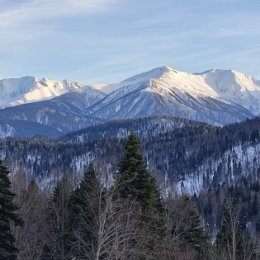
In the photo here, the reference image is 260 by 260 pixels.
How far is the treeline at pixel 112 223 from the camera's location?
2419 centimetres

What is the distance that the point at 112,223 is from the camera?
75.6ft

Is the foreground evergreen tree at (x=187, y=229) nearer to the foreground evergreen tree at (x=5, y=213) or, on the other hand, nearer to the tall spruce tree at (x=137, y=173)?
the tall spruce tree at (x=137, y=173)

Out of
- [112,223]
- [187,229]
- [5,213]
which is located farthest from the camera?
[187,229]

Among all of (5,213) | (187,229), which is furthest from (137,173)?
(187,229)

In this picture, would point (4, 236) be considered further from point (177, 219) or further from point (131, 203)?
point (177, 219)

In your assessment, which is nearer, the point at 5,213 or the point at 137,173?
the point at 5,213

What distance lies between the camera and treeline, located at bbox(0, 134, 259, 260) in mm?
24188

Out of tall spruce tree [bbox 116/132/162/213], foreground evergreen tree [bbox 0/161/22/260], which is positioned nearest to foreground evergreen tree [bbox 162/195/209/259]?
tall spruce tree [bbox 116/132/162/213]

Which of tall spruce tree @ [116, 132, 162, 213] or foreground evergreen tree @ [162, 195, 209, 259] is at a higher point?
tall spruce tree @ [116, 132, 162, 213]

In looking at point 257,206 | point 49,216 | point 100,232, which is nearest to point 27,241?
point 49,216

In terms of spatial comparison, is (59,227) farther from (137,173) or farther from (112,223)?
(112,223)

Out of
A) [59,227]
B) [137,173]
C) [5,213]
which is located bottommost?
[59,227]

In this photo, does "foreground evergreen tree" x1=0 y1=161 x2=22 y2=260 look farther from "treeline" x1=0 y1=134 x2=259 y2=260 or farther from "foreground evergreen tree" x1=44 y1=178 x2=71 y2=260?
"foreground evergreen tree" x1=44 y1=178 x2=71 y2=260

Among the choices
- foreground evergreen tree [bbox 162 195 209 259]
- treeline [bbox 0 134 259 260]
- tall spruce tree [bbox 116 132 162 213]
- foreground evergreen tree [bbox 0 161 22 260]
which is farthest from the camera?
foreground evergreen tree [bbox 162 195 209 259]
